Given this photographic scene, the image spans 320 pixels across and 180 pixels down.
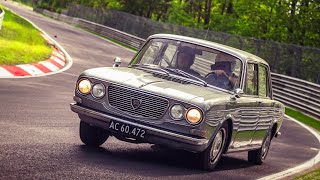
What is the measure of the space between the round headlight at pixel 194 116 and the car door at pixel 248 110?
1242 millimetres

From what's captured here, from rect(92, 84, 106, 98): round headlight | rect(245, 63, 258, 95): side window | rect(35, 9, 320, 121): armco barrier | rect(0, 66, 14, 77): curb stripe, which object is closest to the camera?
rect(92, 84, 106, 98): round headlight

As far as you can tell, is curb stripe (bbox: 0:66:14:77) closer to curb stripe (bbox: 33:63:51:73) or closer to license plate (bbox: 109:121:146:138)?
curb stripe (bbox: 33:63:51:73)

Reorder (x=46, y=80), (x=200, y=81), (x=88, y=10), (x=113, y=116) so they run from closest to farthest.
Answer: (x=113, y=116), (x=200, y=81), (x=46, y=80), (x=88, y=10)

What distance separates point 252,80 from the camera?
33.9 feet

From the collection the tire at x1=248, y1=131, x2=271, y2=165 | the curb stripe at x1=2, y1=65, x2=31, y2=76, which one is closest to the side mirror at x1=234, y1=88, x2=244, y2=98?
the tire at x1=248, y1=131, x2=271, y2=165

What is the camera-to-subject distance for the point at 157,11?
80.9 m

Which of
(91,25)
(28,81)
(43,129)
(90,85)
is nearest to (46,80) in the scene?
(28,81)

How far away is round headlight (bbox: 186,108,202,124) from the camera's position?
8.23 meters

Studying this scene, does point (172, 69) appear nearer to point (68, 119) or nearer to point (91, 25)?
point (68, 119)

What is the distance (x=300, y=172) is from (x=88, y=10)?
67.4m

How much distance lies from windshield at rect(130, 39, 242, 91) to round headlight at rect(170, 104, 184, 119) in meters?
1.09

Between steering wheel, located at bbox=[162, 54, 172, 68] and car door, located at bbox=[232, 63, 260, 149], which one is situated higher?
steering wheel, located at bbox=[162, 54, 172, 68]

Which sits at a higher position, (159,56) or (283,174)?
(159,56)

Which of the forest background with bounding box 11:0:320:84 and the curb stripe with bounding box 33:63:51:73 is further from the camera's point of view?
the forest background with bounding box 11:0:320:84
